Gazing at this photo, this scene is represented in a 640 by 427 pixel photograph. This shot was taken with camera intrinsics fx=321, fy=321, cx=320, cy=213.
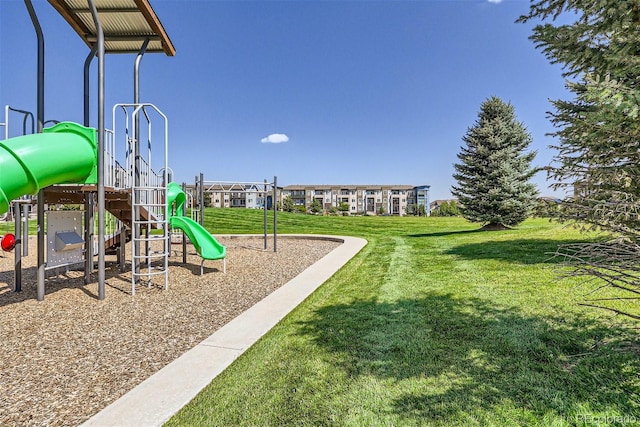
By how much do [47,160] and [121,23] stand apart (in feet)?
14.1

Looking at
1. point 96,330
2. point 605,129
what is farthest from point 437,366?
point 96,330

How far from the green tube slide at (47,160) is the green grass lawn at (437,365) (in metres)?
4.01

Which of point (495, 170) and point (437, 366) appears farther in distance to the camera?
point (495, 170)

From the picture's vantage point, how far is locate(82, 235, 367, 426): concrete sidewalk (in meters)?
A: 2.42

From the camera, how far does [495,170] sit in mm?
17391

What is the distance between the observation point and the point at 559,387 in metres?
2.64

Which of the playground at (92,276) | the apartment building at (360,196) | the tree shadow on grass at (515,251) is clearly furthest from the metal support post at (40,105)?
the apartment building at (360,196)

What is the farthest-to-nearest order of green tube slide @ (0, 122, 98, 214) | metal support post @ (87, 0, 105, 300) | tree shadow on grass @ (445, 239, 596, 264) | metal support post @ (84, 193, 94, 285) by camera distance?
tree shadow on grass @ (445, 239, 596, 264) < metal support post @ (84, 193, 94, 285) < metal support post @ (87, 0, 105, 300) < green tube slide @ (0, 122, 98, 214)

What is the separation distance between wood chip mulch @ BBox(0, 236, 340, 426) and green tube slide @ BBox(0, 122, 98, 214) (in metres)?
1.85

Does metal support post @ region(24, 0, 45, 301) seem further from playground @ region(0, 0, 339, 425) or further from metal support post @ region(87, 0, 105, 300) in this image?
metal support post @ region(87, 0, 105, 300)

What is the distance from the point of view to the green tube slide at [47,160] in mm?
4352

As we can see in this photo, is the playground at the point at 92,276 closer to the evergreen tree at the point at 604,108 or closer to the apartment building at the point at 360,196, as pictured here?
the evergreen tree at the point at 604,108

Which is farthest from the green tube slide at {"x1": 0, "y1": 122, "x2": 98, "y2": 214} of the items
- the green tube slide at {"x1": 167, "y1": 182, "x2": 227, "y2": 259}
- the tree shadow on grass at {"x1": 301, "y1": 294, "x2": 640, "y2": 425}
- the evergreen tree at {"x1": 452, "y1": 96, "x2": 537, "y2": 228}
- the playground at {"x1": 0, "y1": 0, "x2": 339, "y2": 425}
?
the evergreen tree at {"x1": 452, "y1": 96, "x2": 537, "y2": 228}

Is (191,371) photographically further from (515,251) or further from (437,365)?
(515,251)
